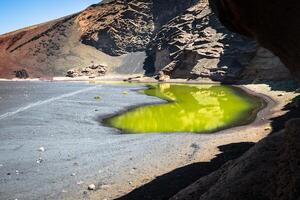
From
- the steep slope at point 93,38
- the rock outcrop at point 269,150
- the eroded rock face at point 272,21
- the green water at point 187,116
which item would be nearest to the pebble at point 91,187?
the rock outcrop at point 269,150

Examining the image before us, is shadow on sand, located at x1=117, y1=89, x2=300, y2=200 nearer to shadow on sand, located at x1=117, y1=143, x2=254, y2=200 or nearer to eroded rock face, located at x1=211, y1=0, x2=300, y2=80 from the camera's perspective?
shadow on sand, located at x1=117, y1=143, x2=254, y2=200

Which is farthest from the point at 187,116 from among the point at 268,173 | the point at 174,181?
the point at 268,173

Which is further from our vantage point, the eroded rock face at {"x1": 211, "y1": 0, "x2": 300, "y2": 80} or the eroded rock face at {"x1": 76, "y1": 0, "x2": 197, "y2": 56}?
the eroded rock face at {"x1": 76, "y1": 0, "x2": 197, "y2": 56}

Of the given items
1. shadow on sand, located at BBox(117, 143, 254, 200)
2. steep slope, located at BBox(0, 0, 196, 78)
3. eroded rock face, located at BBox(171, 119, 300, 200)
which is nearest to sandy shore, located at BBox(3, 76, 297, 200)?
Answer: shadow on sand, located at BBox(117, 143, 254, 200)

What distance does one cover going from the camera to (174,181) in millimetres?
16172

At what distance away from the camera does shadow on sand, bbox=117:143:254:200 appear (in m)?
14.8

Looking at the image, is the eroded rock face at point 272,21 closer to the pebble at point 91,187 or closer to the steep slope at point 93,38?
the pebble at point 91,187

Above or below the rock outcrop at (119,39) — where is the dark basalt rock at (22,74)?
below

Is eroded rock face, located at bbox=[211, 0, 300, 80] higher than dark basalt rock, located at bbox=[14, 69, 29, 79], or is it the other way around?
eroded rock face, located at bbox=[211, 0, 300, 80]

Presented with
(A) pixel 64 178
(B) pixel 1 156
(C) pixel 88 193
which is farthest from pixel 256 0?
(B) pixel 1 156

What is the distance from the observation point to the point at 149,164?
790 inches

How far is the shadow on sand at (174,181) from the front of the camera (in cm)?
1484

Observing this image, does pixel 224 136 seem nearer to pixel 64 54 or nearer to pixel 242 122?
pixel 242 122

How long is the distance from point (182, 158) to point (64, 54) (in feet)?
458
